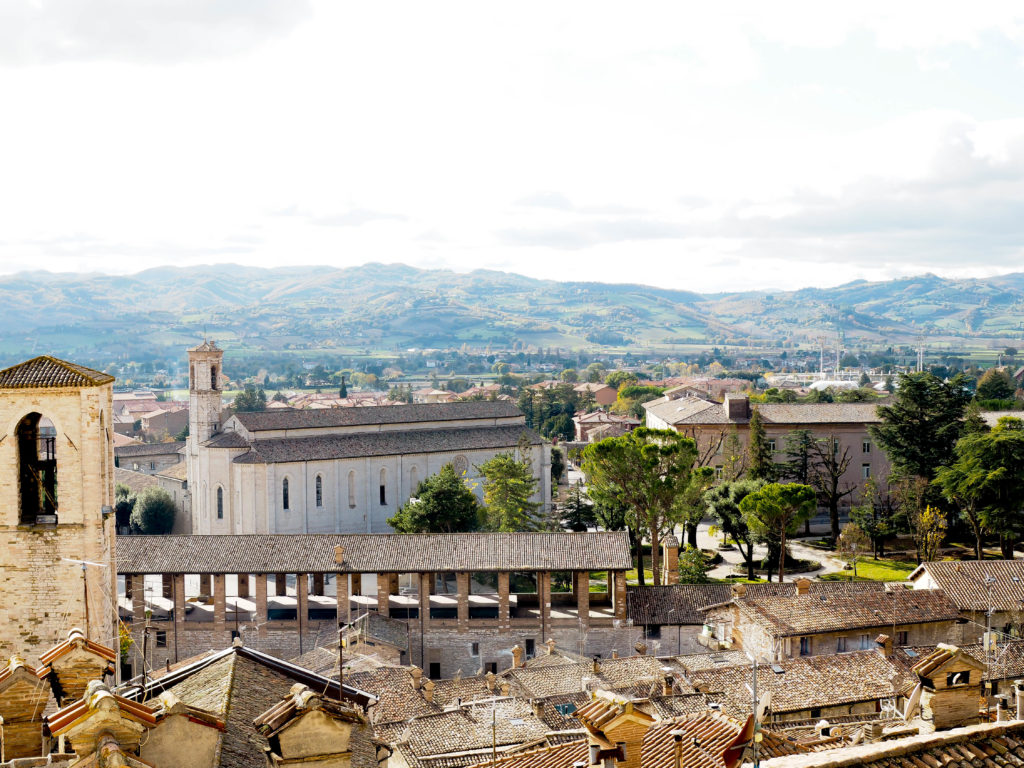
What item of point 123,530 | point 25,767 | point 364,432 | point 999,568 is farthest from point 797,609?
point 123,530

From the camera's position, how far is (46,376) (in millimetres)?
13602

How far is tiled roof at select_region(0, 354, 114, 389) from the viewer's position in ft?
44.0

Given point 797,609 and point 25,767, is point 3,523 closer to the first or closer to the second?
point 25,767

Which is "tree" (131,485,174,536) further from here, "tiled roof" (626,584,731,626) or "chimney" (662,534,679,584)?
"tiled roof" (626,584,731,626)

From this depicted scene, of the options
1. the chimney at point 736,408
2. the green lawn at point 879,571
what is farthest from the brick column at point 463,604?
the chimney at point 736,408

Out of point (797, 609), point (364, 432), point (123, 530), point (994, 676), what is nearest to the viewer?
point (994, 676)

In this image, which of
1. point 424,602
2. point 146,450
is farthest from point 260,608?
point 146,450

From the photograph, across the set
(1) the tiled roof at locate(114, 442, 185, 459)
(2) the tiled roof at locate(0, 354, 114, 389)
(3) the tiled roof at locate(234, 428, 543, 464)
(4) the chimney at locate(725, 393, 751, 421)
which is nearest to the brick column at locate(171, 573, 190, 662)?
(3) the tiled roof at locate(234, 428, 543, 464)

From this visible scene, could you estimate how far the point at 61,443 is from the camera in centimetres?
1357

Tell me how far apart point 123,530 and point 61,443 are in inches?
1552

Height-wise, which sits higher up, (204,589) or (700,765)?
(700,765)

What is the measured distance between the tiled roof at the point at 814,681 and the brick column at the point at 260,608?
40.7 feet

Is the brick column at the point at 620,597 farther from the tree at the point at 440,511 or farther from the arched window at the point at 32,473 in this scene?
the arched window at the point at 32,473

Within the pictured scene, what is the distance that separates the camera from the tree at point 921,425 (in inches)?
1704
